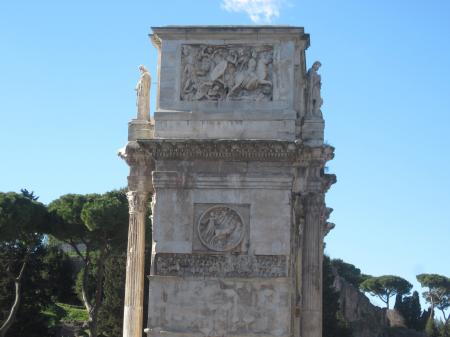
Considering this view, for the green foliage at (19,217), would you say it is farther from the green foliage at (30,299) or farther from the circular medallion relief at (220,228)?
the circular medallion relief at (220,228)

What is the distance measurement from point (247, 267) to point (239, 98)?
11.1ft

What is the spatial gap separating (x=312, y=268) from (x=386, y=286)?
9080 centimetres

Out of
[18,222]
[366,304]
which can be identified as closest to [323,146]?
[18,222]

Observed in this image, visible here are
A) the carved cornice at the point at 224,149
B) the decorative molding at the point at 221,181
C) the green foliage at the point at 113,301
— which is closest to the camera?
the carved cornice at the point at 224,149

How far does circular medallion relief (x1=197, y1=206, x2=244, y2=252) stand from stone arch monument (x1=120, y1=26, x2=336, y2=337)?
0.06 ft

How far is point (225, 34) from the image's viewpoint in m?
18.9

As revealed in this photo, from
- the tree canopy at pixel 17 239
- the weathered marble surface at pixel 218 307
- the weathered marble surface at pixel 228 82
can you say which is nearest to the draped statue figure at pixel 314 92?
the weathered marble surface at pixel 228 82

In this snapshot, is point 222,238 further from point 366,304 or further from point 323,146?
point 366,304

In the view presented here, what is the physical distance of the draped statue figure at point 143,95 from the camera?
20.2m

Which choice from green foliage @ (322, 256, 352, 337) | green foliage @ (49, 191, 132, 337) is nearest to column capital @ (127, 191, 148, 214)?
green foliage @ (49, 191, 132, 337)

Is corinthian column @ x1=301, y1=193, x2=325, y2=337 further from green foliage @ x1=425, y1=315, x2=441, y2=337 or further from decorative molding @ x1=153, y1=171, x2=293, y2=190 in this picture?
green foliage @ x1=425, y1=315, x2=441, y2=337

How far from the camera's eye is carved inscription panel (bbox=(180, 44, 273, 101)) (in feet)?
61.3

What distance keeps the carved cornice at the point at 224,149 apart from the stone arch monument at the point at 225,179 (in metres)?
0.02

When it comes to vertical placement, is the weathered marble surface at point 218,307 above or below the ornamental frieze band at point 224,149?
below
